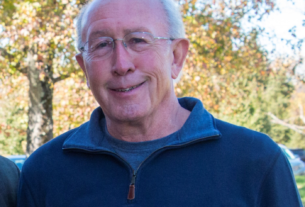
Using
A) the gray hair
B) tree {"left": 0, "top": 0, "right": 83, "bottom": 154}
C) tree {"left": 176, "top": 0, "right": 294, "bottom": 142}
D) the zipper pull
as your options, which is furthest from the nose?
tree {"left": 176, "top": 0, "right": 294, "bottom": 142}

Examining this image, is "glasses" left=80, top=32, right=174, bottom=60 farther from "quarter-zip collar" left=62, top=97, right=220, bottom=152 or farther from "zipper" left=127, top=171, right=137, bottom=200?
"zipper" left=127, top=171, right=137, bottom=200

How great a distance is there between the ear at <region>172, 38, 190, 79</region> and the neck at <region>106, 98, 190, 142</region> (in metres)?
0.20

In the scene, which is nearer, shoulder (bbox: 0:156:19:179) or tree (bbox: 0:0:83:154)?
shoulder (bbox: 0:156:19:179)

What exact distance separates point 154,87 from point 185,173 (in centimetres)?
46

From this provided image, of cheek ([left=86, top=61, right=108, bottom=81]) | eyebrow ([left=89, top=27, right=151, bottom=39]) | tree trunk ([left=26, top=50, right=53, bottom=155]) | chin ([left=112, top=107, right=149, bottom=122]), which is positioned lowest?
tree trunk ([left=26, top=50, right=53, bottom=155])

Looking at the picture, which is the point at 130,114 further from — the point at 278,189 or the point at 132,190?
the point at 278,189

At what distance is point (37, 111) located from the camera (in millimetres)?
8773

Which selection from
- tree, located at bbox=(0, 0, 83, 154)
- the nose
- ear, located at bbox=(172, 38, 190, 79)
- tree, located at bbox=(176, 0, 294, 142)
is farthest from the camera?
tree, located at bbox=(176, 0, 294, 142)

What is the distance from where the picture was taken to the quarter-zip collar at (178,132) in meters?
1.82

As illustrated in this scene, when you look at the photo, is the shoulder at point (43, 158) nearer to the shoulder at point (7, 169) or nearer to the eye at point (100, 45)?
the shoulder at point (7, 169)

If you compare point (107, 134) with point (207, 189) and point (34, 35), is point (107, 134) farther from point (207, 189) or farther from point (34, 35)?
point (34, 35)

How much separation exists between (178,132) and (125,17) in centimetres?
63

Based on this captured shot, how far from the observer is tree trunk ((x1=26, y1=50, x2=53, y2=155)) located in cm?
870

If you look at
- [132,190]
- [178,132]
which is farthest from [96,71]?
[132,190]
